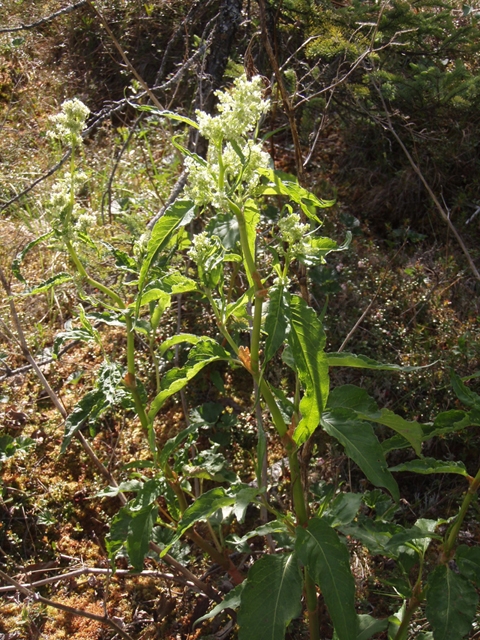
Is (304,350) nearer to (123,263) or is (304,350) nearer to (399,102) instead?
(123,263)

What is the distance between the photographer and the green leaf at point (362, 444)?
4.89 ft

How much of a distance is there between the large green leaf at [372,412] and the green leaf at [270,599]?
1.42 feet

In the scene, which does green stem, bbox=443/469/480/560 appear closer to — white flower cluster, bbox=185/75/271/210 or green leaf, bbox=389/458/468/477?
green leaf, bbox=389/458/468/477

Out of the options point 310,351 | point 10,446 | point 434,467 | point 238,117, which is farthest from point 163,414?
point 238,117

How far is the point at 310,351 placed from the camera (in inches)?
56.3

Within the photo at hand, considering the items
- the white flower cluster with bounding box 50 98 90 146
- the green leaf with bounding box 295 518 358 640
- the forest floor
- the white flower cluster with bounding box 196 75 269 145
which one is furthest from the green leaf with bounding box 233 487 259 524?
the white flower cluster with bounding box 50 98 90 146

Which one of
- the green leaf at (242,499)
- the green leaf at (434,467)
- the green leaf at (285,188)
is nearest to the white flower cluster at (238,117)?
the green leaf at (285,188)

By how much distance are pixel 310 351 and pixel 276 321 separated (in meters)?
0.11

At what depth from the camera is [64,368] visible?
347cm

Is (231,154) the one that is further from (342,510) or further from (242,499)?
(342,510)

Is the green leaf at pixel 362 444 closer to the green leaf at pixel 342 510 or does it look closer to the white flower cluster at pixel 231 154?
the green leaf at pixel 342 510

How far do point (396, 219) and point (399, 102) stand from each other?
732mm

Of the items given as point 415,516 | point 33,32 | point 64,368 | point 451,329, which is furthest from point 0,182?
point 415,516

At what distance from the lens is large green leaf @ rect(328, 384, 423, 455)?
158 centimetres
